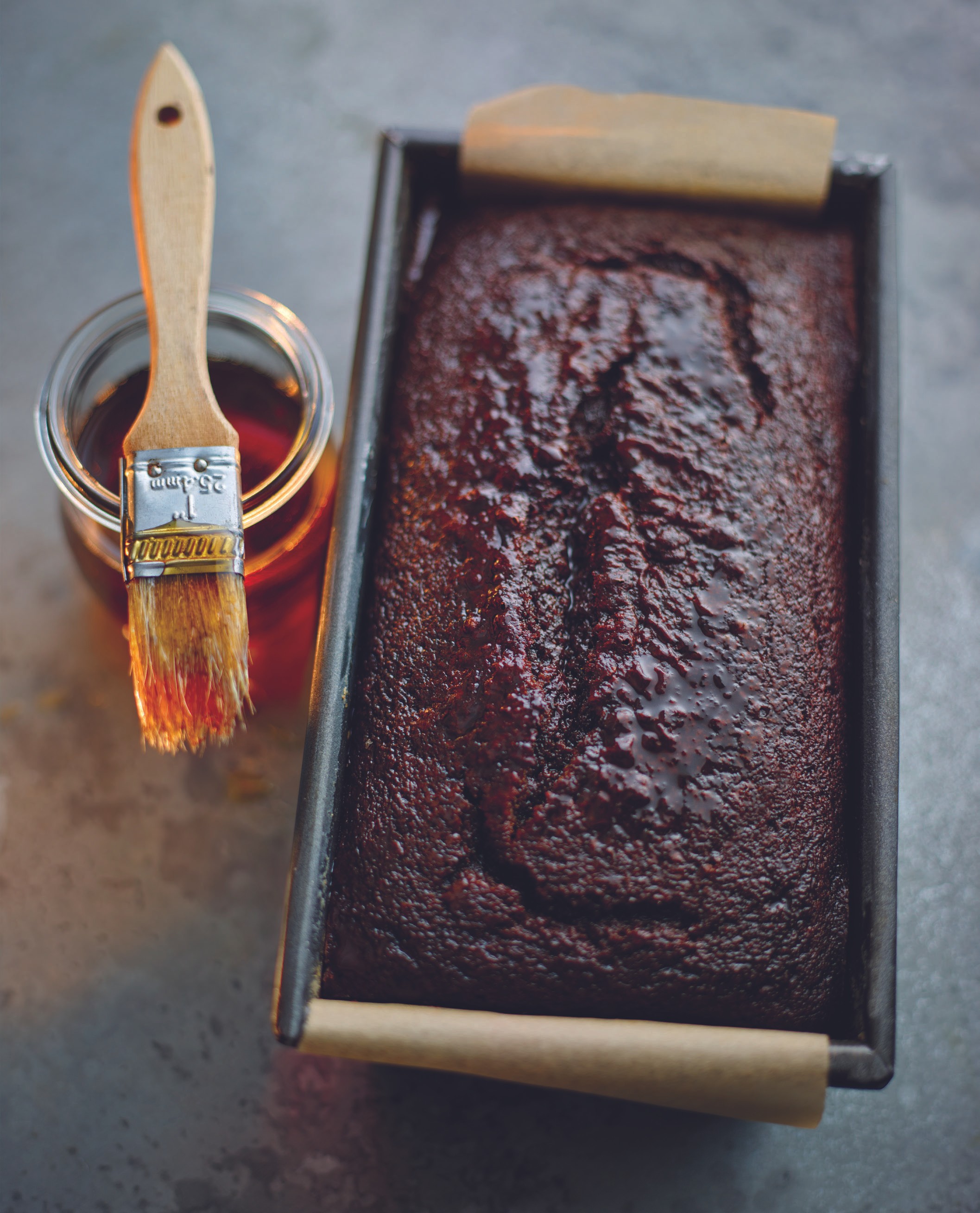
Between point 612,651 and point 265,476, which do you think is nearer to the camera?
point 612,651

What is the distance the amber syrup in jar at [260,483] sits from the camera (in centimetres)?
107

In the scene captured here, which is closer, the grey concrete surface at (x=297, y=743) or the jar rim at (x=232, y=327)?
the jar rim at (x=232, y=327)

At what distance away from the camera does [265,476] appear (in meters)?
1.07

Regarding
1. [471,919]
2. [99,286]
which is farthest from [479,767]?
[99,286]

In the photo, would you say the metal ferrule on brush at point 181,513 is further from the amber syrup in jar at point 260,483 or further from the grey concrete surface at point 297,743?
the grey concrete surface at point 297,743

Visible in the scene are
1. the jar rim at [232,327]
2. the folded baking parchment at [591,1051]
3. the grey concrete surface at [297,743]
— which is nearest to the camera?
the folded baking parchment at [591,1051]

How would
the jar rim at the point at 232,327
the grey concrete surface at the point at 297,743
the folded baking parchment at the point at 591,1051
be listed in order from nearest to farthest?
the folded baking parchment at the point at 591,1051 → the jar rim at the point at 232,327 → the grey concrete surface at the point at 297,743

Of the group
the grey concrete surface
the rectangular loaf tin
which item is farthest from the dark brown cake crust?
the grey concrete surface

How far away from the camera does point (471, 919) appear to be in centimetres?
93

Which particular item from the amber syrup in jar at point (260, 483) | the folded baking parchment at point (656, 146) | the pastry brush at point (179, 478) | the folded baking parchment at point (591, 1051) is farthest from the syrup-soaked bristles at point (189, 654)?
the folded baking parchment at point (656, 146)

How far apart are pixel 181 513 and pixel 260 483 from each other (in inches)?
5.7

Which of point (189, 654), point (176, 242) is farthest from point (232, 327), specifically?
point (189, 654)

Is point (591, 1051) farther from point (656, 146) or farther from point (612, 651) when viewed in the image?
point (656, 146)

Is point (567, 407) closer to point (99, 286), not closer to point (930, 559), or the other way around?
point (930, 559)
